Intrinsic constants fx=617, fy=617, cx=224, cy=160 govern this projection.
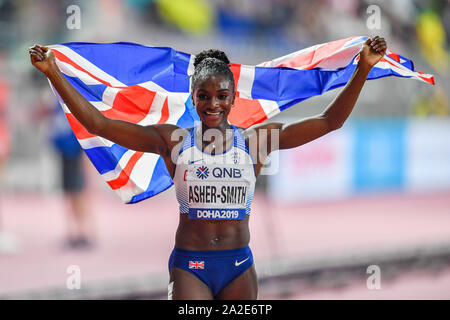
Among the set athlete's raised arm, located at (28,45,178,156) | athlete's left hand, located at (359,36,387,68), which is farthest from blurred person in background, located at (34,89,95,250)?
athlete's left hand, located at (359,36,387,68)

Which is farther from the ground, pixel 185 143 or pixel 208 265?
pixel 185 143

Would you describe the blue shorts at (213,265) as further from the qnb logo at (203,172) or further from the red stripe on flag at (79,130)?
the red stripe on flag at (79,130)

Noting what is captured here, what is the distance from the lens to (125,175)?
3.68 meters

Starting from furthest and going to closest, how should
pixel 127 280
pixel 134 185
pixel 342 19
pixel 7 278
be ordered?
pixel 342 19 → pixel 7 278 → pixel 127 280 → pixel 134 185

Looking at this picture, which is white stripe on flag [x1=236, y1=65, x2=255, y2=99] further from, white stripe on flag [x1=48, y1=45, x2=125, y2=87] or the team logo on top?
the team logo on top

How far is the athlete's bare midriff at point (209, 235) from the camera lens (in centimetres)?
304

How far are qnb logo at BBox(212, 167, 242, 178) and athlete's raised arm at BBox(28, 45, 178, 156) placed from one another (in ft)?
0.89

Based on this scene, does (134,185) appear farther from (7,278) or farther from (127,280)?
(7,278)

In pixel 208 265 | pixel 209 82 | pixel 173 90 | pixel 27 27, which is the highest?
pixel 27 27

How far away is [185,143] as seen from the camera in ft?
10.2

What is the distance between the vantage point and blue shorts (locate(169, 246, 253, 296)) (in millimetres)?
3006

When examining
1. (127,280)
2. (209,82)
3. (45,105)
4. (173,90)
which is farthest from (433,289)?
(45,105)

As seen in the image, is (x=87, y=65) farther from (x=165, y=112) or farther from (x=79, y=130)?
(x=165, y=112)

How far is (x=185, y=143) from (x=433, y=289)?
4.76 metres
